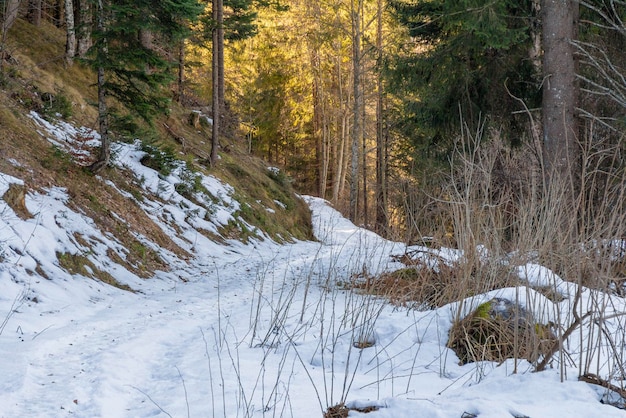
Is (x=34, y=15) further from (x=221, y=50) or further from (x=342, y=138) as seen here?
(x=342, y=138)

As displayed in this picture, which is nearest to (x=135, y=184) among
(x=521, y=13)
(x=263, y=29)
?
(x=521, y=13)

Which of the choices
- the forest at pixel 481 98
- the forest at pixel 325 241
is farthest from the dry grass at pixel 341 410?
the forest at pixel 481 98

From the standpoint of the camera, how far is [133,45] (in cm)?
846

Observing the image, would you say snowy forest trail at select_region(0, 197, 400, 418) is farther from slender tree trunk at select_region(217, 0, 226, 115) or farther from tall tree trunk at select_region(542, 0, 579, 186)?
A: slender tree trunk at select_region(217, 0, 226, 115)

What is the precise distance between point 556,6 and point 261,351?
6.25m

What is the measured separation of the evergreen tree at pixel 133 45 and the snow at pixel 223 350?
2020 millimetres

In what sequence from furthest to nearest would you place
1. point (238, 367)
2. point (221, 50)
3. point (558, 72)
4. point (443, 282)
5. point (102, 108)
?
1. point (221, 50)
2. point (102, 108)
3. point (558, 72)
4. point (443, 282)
5. point (238, 367)

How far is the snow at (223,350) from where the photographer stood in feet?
8.63

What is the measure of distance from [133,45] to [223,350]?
21.0ft

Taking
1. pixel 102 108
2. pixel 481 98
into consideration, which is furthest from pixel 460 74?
pixel 102 108

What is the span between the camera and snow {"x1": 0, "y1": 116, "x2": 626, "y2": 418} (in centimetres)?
263

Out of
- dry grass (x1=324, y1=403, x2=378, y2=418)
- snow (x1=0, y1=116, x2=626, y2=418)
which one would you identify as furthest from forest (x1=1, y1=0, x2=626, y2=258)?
dry grass (x1=324, y1=403, x2=378, y2=418)

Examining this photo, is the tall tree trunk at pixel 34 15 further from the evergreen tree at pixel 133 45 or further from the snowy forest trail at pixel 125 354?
the snowy forest trail at pixel 125 354

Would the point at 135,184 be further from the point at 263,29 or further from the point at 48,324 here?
the point at 263,29
